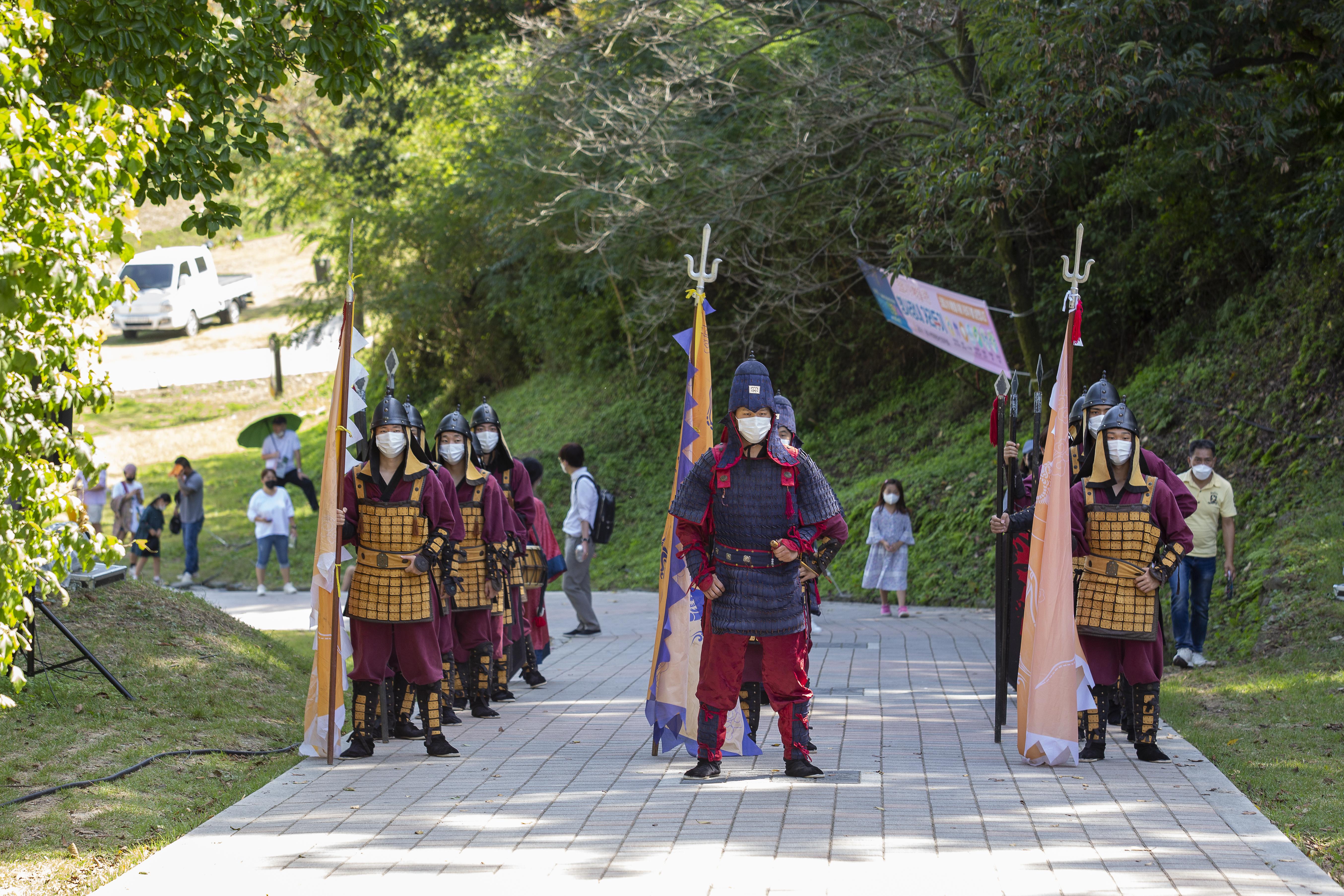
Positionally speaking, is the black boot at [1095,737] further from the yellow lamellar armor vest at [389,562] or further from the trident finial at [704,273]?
the yellow lamellar armor vest at [389,562]

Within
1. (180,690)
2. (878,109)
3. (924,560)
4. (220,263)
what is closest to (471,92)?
(878,109)

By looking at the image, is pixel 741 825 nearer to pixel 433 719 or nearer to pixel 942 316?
pixel 433 719

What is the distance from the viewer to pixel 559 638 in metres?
14.1

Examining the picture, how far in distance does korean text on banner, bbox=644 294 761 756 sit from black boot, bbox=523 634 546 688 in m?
2.86

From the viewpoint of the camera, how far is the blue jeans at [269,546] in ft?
59.2

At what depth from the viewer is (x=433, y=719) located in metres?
7.87

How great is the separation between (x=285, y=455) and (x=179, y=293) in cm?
2325

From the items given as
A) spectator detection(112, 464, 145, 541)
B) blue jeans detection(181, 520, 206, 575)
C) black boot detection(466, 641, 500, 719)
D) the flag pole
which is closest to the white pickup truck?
spectator detection(112, 464, 145, 541)

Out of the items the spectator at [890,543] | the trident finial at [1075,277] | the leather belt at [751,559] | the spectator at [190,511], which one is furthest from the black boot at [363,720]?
the spectator at [190,511]

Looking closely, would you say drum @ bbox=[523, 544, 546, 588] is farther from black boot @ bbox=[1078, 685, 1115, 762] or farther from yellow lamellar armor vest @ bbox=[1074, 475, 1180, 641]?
black boot @ bbox=[1078, 685, 1115, 762]

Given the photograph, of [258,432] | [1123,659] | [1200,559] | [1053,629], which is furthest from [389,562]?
[258,432]

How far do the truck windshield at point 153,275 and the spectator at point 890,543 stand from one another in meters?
29.3

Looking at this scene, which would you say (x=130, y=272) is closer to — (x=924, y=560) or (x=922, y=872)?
(x=924, y=560)

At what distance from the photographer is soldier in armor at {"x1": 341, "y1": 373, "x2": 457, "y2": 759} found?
7891 mm
